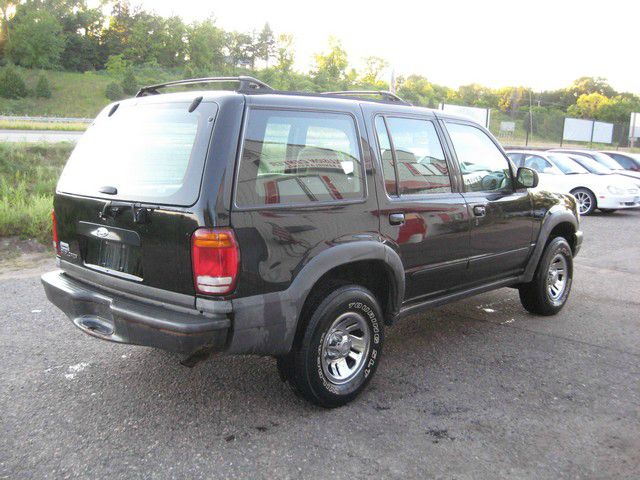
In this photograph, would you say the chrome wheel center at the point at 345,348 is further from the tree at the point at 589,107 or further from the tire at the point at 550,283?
the tree at the point at 589,107

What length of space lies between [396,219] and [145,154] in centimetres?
161

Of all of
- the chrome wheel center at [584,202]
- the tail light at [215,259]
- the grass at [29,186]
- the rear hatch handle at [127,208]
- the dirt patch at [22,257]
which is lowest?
the dirt patch at [22,257]

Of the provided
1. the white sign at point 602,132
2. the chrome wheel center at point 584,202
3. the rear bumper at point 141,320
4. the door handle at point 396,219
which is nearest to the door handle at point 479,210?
the door handle at point 396,219

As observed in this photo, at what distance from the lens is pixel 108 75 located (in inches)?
2751

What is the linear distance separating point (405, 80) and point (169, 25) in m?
36.6

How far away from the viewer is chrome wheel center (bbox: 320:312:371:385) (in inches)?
139

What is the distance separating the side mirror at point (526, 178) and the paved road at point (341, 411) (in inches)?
51.4

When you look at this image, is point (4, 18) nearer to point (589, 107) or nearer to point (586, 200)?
point (589, 107)

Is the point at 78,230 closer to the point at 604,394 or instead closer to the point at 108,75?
the point at 604,394

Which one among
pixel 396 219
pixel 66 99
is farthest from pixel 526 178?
pixel 66 99

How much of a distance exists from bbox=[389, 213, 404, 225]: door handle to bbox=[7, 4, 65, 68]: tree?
77.0 metres

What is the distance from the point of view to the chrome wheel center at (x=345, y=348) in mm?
3525

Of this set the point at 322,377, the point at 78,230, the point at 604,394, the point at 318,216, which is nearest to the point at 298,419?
the point at 322,377

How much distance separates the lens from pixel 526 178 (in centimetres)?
504
